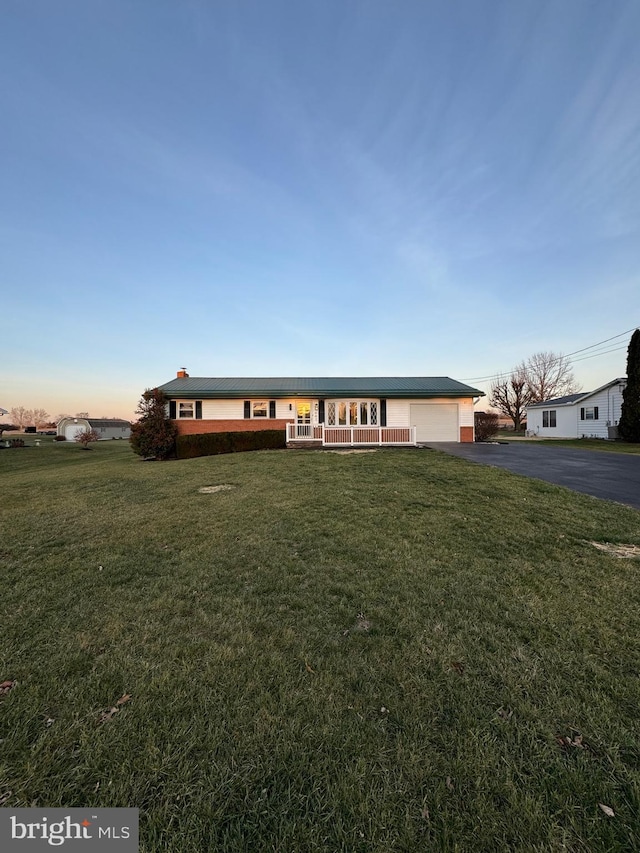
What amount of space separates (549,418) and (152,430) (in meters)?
34.1

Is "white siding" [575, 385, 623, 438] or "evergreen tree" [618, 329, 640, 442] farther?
"white siding" [575, 385, 623, 438]

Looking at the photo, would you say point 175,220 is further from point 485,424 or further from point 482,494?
point 485,424

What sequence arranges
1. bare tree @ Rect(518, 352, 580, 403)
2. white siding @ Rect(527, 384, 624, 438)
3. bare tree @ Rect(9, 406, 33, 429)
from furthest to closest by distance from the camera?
1. bare tree @ Rect(9, 406, 33, 429)
2. bare tree @ Rect(518, 352, 580, 403)
3. white siding @ Rect(527, 384, 624, 438)

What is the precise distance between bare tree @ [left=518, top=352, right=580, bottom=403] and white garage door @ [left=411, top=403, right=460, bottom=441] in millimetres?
33117

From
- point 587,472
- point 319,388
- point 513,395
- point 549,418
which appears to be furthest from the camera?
point 513,395

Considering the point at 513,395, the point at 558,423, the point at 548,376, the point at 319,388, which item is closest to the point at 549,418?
the point at 558,423

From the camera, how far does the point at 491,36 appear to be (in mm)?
10945

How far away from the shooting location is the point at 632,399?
20.9m

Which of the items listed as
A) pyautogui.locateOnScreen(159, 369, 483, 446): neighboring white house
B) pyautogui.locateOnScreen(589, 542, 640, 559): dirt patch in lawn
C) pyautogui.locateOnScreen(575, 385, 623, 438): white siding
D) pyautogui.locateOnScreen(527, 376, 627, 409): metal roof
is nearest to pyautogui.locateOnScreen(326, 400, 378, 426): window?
pyautogui.locateOnScreen(159, 369, 483, 446): neighboring white house

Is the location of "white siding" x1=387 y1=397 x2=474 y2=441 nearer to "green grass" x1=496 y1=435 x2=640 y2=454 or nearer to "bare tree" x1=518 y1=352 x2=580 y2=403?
"green grass" x1=496 y1=435 x2=640 y2=454

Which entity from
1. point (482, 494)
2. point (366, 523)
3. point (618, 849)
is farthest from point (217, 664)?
point (482, 494)

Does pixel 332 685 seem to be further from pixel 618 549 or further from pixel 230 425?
pixel 230 425

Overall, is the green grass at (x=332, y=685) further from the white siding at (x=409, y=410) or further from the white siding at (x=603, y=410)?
the white siding at (x=603, y=410)

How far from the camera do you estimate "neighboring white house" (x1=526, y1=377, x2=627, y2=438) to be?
24469 millimetres
